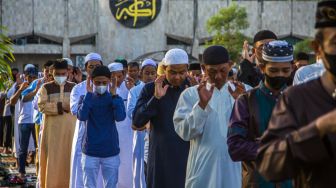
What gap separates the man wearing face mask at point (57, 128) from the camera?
10.2 metres

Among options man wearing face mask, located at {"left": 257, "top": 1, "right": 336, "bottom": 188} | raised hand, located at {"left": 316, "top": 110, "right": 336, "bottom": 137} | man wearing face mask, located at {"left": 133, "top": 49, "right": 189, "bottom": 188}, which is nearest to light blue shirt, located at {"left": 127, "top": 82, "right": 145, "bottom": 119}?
man wearing face mask, located at {"left": 133, "top": 49, "right": 189, "bottom": 188}

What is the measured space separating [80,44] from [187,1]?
7683 millimetres

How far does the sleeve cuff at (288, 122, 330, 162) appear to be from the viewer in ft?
9.66

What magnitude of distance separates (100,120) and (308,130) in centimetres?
619

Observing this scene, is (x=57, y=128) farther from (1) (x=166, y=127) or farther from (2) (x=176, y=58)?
(2) (x=176, y=58)

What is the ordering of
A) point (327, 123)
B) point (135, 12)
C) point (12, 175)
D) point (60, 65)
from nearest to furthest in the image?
point (327, 123) → point (60, 65) → point (12, 175) → point (135, 12)

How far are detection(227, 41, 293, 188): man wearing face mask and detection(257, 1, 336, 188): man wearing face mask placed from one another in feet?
4.68

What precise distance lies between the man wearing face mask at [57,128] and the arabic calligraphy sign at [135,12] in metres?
47.4

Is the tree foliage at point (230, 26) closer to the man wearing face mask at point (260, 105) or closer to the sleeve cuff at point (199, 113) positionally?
the sleeve cuff at point (199, 113)

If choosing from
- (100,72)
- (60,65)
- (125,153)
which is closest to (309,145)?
(100,72)

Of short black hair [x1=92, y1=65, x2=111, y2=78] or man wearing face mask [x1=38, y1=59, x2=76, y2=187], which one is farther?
man wearing face mask [x1=38, y1=59, x2=76, y2=187]

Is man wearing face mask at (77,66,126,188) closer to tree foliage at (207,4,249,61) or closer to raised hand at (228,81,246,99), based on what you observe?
raised hand at (228,81,246,99)

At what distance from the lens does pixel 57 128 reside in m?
10.3

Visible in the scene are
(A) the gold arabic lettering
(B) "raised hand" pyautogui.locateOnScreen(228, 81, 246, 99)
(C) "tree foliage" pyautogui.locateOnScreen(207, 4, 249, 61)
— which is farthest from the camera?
(A) the gold arabic lettering
